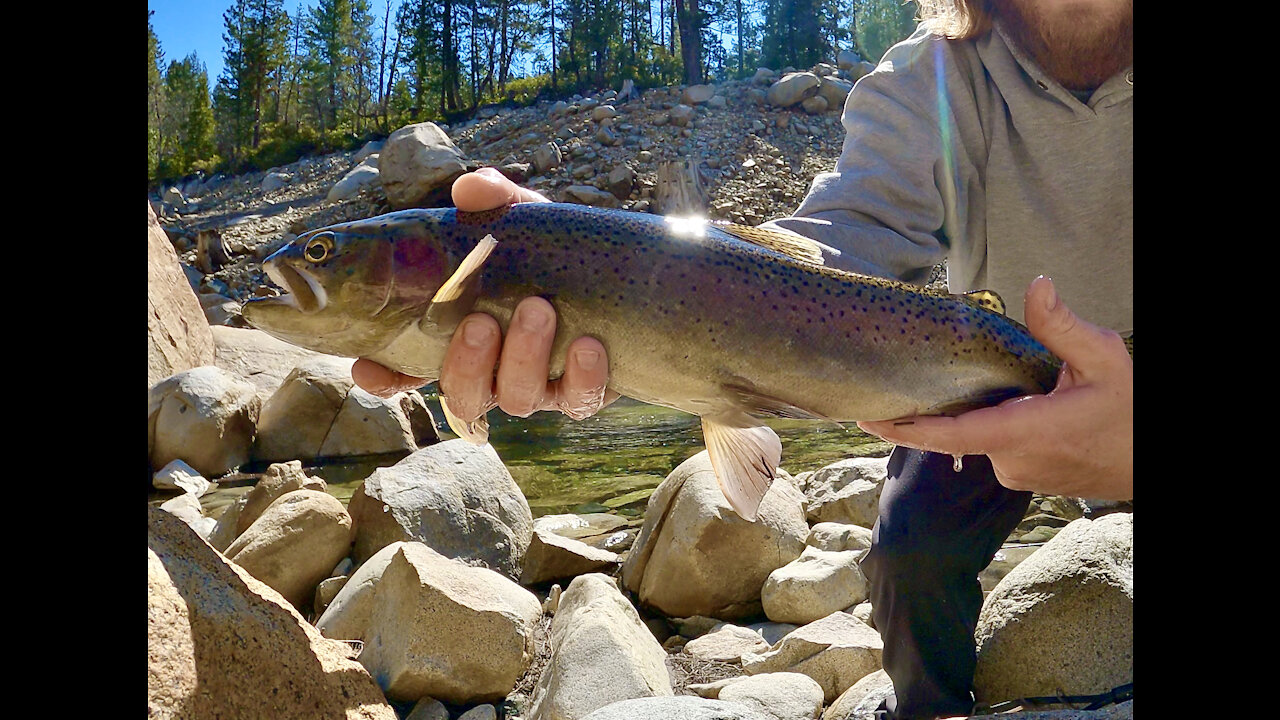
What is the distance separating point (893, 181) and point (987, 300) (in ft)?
3.09

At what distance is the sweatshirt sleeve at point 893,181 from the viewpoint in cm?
314

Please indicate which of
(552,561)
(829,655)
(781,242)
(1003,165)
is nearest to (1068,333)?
(781,242)

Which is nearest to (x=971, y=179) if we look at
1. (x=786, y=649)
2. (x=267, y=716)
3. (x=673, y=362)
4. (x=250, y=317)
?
(x=673, y=362)

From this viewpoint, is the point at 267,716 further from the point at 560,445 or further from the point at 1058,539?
Answer: the point at 560,445

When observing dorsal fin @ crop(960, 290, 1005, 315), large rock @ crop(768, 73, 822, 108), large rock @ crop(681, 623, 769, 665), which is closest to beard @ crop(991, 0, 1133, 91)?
dorsal fin @ crop(960, 290, 1005, 315)

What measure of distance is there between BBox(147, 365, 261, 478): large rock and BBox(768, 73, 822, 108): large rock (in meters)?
28.1

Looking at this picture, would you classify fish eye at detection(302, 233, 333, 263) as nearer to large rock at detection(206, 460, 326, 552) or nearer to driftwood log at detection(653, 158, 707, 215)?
large rock at detection(206, 460, 326, 552)

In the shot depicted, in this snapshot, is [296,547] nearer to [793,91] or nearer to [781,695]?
[781,695]

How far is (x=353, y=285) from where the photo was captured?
2.31 metres

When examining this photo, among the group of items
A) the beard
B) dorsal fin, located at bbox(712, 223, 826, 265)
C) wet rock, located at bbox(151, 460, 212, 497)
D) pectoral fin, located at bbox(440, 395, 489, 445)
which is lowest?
wet rock, located at bbox(151, 460, 212, 497)

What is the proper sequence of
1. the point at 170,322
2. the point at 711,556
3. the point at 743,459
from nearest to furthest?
the point at 743,459, the point at 711,556, the point at 170,322

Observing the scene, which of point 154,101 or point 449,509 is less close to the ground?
point 154,101

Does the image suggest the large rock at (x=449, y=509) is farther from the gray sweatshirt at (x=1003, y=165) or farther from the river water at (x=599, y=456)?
the gray sweatshirt at (x=1003, y=165)

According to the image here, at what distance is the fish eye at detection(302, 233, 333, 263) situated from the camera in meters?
2.33
